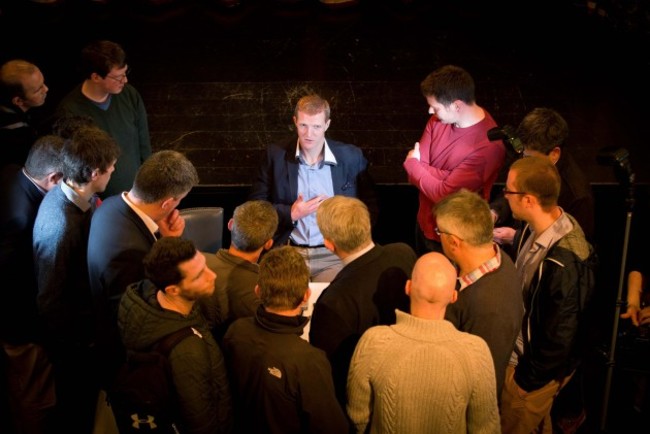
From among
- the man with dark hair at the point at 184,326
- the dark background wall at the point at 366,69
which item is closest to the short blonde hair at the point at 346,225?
the man with dark hair at the point at 184,326

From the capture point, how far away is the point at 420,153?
3656 millimetres

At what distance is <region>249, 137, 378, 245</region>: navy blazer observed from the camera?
11.9ft

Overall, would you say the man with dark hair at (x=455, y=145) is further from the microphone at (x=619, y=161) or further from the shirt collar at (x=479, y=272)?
the shirt collar at (x=479, y=272)

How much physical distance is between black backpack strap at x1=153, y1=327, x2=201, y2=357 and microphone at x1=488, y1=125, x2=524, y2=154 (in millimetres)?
1866

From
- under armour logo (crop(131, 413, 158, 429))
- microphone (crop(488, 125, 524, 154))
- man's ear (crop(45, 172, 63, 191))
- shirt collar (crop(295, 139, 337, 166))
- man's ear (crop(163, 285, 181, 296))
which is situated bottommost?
under armour logo (crop(131, 413, 158, 429))

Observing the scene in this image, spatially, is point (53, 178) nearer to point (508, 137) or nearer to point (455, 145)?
point (455, 145)

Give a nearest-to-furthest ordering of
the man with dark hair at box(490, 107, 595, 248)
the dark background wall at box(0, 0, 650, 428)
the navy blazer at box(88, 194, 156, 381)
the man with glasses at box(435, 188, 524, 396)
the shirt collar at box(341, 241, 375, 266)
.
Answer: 1. the man with glasses at box(435, 188, 524, 396)
2. the shirt collar at box(341, 241, 375, 266)
3. the navy blazer at box(88, 194, 156, 381)
4. the man with dark hair at box(490, 107, 595, 248)
5. the dark background wall at box(0, 0, 650, 428)

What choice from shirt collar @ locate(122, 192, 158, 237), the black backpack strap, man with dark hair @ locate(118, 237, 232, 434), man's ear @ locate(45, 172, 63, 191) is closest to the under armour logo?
man with dark hair @ locate(118, 237, 232, 434)

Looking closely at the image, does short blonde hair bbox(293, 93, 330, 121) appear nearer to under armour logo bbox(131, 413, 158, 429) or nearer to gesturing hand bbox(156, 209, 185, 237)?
gesturing hand bbox(156, 209, 185, 237)

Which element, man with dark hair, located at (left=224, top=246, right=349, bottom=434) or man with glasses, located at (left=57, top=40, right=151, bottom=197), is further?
man with glasses, located at (left=57, top=40, right=151, bottom=197)

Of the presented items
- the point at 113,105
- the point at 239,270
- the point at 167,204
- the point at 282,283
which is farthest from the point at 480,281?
the point at 113,105

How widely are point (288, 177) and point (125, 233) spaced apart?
1152 millimetres

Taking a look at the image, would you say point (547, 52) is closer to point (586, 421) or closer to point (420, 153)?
point (420, 153)

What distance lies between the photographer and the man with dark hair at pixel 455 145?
336 centimetres
